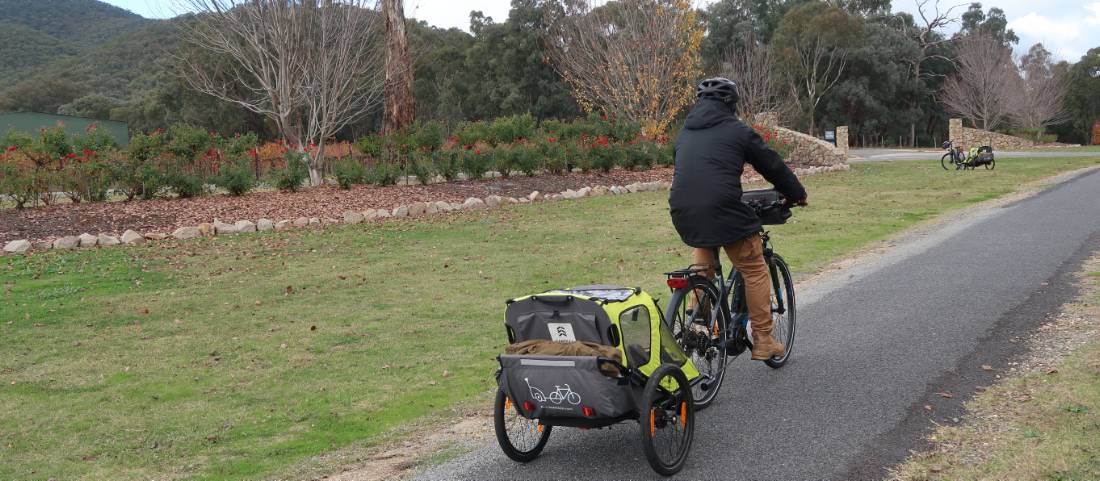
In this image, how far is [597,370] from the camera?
3973 millimetres

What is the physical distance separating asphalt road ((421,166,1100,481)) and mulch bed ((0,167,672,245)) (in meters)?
10.1

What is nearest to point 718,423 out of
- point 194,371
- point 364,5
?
point 194,371

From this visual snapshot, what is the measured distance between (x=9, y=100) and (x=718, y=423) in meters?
63.6

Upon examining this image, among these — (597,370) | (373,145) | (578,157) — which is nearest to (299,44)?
(373,145)

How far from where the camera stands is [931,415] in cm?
489

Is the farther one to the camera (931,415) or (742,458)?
(931,415)

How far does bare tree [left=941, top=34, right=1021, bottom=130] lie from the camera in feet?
185

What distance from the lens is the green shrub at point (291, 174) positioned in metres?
18.6

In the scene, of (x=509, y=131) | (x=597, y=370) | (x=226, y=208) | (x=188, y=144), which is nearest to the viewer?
(x=597, y=370)

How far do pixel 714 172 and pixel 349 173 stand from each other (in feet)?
49.8

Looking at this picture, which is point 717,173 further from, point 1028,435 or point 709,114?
point 1028,435

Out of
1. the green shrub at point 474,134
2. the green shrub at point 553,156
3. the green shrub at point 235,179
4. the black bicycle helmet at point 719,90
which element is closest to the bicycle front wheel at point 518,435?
the black bicycle helmet at point 719,90

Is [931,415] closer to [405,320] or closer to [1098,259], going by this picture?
[405,320]

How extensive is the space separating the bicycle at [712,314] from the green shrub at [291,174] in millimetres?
14627
